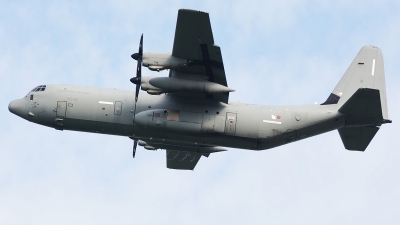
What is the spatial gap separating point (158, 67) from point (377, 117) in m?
10.2

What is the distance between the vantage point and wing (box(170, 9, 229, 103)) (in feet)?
101

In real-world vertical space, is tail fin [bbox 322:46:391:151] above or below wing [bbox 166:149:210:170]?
above

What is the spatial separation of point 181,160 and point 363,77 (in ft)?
34.5

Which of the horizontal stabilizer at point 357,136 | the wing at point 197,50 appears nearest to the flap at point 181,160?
the wing at point 197,50

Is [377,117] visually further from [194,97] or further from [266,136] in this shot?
[194,97]

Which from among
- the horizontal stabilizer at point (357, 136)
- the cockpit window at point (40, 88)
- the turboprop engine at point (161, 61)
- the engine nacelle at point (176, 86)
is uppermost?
the turboprop engine at point (161, 61)

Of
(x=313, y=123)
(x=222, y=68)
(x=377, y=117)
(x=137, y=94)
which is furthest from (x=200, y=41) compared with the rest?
(x=377, y=117)

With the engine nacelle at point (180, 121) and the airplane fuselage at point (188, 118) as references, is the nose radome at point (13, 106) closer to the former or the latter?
the airplane fuselage at point (188, 118)

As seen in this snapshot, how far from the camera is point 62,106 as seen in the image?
3384cm

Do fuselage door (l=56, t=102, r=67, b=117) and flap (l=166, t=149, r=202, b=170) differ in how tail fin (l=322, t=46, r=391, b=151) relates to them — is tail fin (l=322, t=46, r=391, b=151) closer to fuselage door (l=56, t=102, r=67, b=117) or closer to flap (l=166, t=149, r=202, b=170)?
flap (l=166, t=149, r=202, b=170)

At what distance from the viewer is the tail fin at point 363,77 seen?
116 feet

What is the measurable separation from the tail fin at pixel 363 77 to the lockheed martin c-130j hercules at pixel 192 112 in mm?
264

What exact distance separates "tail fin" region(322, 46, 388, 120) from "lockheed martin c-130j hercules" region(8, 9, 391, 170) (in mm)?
264

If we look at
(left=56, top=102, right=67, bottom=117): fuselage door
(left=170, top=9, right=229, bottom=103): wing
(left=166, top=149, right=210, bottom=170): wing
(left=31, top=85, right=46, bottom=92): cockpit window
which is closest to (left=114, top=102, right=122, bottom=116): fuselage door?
(left=56, top=102, right=67, bottom=117): fuselage door
